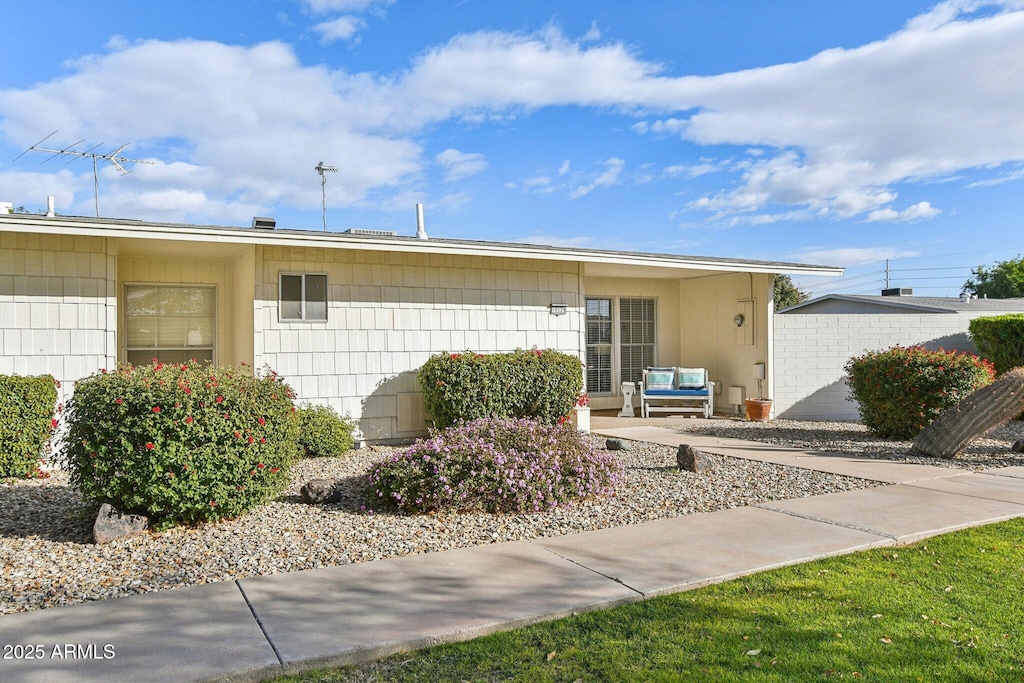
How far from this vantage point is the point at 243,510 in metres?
5.49

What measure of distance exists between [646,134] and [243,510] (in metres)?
12.2

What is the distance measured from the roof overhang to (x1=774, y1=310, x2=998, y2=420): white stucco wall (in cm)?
108

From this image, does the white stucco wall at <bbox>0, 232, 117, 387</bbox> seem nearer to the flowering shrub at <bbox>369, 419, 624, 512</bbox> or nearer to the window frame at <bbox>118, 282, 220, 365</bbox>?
the window frame at <bbox>118, 282, 220, 365</bbox>

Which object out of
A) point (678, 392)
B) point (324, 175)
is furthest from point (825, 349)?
point (324, 175)

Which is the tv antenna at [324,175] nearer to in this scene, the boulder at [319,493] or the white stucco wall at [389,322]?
the white stucco wall at [389,322]

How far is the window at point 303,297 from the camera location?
30.9 ft

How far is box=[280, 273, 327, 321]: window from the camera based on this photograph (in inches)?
371

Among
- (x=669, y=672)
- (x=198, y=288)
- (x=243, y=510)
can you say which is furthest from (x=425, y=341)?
(x=669, y=672)

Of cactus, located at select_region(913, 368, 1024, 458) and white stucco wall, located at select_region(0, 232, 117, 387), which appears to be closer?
white stucco wall, located at select_region(0, 232, 117, 387)

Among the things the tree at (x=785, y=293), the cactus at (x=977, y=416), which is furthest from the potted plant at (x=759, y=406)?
the tree at (x=785, y=293)

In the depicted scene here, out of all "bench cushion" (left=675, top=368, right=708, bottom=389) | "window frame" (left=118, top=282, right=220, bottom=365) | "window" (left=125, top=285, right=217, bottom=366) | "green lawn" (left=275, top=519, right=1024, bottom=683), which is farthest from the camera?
"bench cushion" (left=675, top=368, right=708, bottom=389)

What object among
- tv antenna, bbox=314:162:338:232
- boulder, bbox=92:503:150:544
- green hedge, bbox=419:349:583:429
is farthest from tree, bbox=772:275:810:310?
boulder, bbox=92:503:150:544

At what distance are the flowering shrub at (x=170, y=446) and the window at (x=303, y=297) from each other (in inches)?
155

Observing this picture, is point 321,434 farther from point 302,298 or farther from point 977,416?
point 977,416
